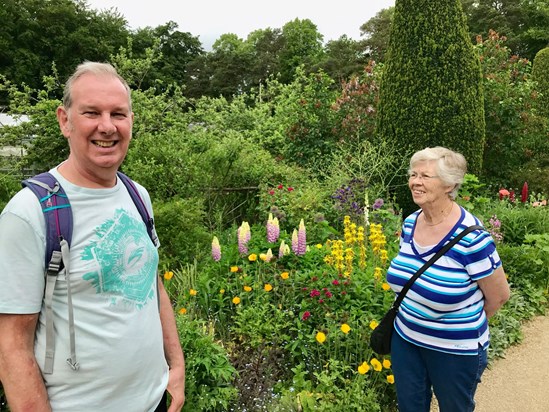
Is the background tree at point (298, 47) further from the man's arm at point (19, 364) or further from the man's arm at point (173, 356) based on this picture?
the man's arm at point (19, 364)

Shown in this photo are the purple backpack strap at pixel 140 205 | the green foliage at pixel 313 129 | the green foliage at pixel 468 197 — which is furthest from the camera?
the green foliage at pixel 313 129

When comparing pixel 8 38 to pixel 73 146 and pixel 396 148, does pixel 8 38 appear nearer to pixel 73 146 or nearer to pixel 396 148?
pixel 396 148

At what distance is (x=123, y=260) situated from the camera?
1.29 metres

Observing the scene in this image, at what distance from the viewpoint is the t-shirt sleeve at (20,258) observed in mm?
1082

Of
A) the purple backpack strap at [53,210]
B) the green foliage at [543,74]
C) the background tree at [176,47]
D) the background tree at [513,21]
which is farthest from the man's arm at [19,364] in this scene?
the background tree at [176,47]

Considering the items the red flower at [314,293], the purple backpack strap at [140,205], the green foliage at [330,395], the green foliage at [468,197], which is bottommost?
the green foliage at [330,395]

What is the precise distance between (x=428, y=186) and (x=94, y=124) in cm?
168

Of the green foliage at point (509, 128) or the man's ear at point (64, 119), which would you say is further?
the green foliage at point (509, 128)

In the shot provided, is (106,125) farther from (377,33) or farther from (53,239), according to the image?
(377,33)

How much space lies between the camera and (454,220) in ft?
7.24

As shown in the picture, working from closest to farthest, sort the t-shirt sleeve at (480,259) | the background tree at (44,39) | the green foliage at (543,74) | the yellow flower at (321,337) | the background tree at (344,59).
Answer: the t-shirt sleeve at (480,259), the yellow flower at (321,337), the green foliage at (543,74), the background tree at (44,39), the background tree at (344,59)

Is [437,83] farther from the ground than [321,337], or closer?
farther from the ground

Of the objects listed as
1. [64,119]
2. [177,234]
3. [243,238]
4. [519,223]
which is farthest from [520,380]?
[64,119]

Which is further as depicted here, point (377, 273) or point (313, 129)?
point (313, 129)
